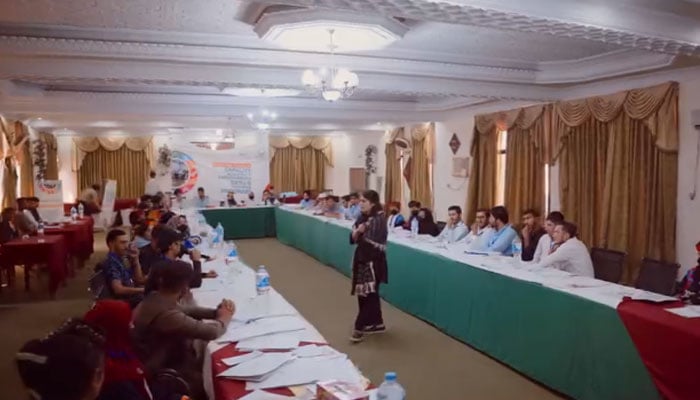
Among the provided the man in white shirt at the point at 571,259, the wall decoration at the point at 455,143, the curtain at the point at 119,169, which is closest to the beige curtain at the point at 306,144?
the curtain at the point at 119,169

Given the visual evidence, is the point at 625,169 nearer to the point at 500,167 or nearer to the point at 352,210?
the point at 500,167

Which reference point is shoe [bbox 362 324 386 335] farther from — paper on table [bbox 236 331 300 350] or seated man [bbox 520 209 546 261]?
paper on table [bbox 236 331 300 350]

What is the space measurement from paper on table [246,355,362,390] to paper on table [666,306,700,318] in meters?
2.09

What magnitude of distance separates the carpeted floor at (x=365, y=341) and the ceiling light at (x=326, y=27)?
8.50 ft

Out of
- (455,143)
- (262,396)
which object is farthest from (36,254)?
(455,143)

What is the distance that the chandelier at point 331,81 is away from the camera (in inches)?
187

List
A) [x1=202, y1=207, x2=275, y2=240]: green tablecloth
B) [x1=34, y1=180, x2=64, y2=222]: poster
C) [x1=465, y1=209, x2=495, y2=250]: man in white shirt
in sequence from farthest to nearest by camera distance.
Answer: [x1=202, y1=207, x2=275, y2=240]: green tablecloth, [x1=34, y1=180, x2=64, y2=222]: poster, [x1=465, y1=209, x2=495, y2=250]: man in white shirt

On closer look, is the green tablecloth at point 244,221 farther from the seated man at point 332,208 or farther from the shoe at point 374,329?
the shoe at point 374,329

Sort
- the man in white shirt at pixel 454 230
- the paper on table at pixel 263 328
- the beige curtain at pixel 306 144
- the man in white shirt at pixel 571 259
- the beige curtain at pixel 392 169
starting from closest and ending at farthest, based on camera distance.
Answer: the paper on table at pixel 263 328 → the man in white shirt at pixel 571 259 → the man in white shirt at pixel 454 230 → the beige curtain at pixel 392 169 → the beige curtain at pixel 306 144

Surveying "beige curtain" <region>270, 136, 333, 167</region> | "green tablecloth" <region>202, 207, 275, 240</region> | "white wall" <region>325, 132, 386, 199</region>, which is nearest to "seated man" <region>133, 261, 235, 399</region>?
"green tablecloth" <region>202, 207, 275, 240</region>

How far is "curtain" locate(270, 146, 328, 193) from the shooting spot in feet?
53.6

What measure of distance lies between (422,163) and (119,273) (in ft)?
25.2

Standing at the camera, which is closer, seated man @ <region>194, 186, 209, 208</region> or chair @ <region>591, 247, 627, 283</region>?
chair @ <region>591, 247, 627, 283</region>

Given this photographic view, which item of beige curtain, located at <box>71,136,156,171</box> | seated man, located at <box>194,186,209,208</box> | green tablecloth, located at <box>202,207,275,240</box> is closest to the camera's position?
green tablecloth, located at <box>202,207,275,240</box>
